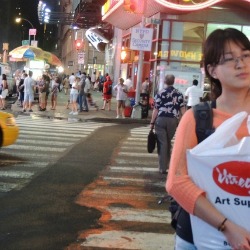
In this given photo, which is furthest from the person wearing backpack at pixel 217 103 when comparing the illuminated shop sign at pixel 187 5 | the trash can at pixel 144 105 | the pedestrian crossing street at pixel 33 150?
the illuminated shop sign at pixel 187 5

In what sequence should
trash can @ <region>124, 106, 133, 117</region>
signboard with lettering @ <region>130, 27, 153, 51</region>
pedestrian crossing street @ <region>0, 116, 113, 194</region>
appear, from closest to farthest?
pedestrian crossing street @ <region>0, 116, 113, 194</region>
signboard with lettering @ <region>130, 27, 153, 51</region>
trash can @ <region>124, 106, 133, 117</region>

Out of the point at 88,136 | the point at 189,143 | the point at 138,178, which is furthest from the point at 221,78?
the point at 88,136

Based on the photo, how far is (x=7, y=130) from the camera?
10.7 meters

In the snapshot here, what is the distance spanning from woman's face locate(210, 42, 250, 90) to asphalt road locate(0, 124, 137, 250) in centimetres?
344

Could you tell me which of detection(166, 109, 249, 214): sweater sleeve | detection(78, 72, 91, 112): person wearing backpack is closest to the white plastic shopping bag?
detection(166, 109, 249, 214): sweater sleeve

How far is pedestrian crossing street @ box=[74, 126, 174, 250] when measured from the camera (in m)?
5.56

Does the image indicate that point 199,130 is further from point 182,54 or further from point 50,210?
point 182,54

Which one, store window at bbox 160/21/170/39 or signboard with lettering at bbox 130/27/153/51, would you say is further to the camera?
store window at bbox 160/21/170/39

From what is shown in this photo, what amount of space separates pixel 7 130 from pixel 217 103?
8765mm

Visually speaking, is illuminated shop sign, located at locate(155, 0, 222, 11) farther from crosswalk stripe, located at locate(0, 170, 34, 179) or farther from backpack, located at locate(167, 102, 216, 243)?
→ backpack, located at locate(167, 102, 216, 243)

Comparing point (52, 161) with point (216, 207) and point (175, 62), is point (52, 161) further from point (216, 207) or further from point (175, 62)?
point (175, 62)

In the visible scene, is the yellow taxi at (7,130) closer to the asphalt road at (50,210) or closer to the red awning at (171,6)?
the asphalt road at (50,210)

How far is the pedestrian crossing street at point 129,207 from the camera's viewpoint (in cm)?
556

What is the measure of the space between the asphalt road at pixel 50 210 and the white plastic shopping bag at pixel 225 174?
11.1 feet
